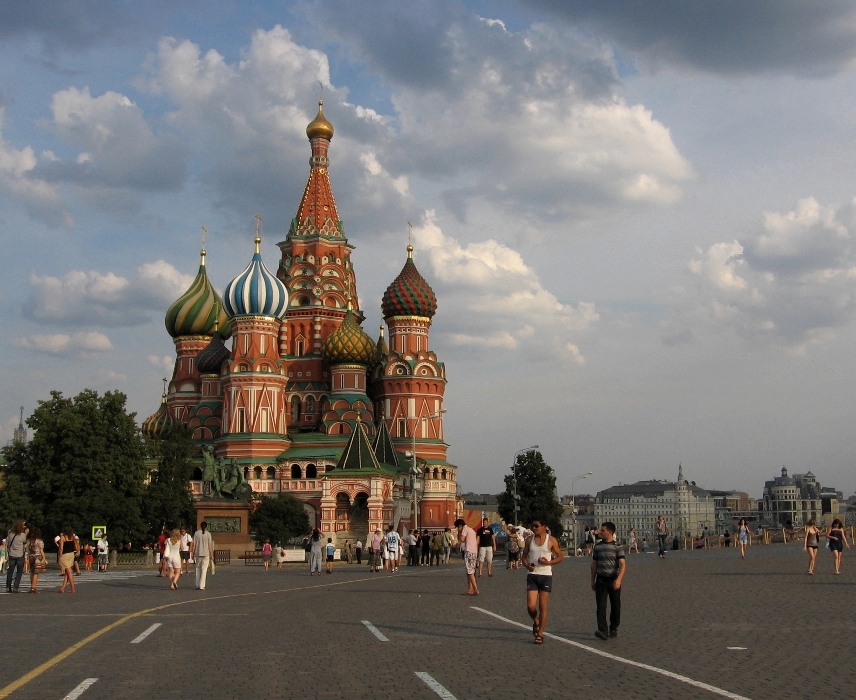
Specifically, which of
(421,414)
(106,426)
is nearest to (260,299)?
(421,414)

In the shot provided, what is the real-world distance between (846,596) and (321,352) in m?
64.9

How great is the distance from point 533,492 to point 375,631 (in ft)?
198

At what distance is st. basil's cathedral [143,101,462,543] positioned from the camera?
73.1 metres

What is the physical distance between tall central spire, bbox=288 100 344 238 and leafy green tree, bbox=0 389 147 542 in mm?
37239

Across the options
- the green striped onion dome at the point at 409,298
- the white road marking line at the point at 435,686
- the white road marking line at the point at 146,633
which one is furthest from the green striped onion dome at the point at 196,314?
the white road marking line at the point at 435,686

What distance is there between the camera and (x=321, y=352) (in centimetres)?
8288

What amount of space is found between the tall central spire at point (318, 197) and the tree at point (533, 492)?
2550cm

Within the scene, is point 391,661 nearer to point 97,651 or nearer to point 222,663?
point 222,663

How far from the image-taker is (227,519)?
2163 inches

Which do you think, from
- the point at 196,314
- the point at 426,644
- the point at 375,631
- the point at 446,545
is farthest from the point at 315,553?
the point at 196,314

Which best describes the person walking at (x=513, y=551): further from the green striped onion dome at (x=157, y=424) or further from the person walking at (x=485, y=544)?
the green striped onion dome at (x=157, y=424)

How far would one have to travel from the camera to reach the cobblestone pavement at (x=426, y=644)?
10156 millimetres

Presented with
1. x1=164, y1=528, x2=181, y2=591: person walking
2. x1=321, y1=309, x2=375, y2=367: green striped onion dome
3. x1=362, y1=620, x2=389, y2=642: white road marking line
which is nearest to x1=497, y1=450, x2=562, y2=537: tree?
x1=321, y1=309, x2=375, y2=367: green striped onion dome

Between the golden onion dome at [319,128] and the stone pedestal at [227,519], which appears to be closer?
the stone pedestal at [227,519]
